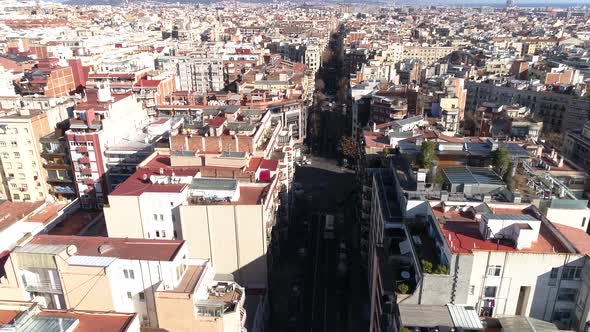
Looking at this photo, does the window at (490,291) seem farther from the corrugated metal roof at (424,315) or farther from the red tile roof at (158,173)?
the red tile roof at (158,173)

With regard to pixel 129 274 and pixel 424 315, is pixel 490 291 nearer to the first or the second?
pixel 424 315

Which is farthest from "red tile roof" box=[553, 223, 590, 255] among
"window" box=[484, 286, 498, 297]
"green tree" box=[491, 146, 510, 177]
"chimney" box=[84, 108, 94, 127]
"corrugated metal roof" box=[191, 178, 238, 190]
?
"chimney" box=[84, 108, 94, 127]

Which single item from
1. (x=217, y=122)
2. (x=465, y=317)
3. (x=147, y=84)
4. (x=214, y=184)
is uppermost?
(x=217, y=122)

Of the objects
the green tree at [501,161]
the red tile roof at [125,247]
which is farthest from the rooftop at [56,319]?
the green tree at [501,161]

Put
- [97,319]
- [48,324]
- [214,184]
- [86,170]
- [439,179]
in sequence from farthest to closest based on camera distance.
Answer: [86,170], [214,184], [439,179], [97,319], [48,324]

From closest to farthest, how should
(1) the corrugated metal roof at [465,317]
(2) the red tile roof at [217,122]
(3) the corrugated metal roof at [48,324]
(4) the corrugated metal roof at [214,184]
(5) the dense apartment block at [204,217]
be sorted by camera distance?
(3) the corrugated metal roof at [48,324]
(1) the corrugated metal roof at [465,317]
(5) the dense apartment block at [204,217]
(4) the corrugated metal roof at [214,184]
(2) the red tile roof at [217,122]

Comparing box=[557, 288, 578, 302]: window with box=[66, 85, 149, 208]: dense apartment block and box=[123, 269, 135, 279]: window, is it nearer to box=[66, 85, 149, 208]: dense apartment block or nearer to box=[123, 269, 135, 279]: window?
box=[123, 269, 135, 279]: window

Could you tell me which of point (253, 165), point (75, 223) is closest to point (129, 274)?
point (253, 165)
